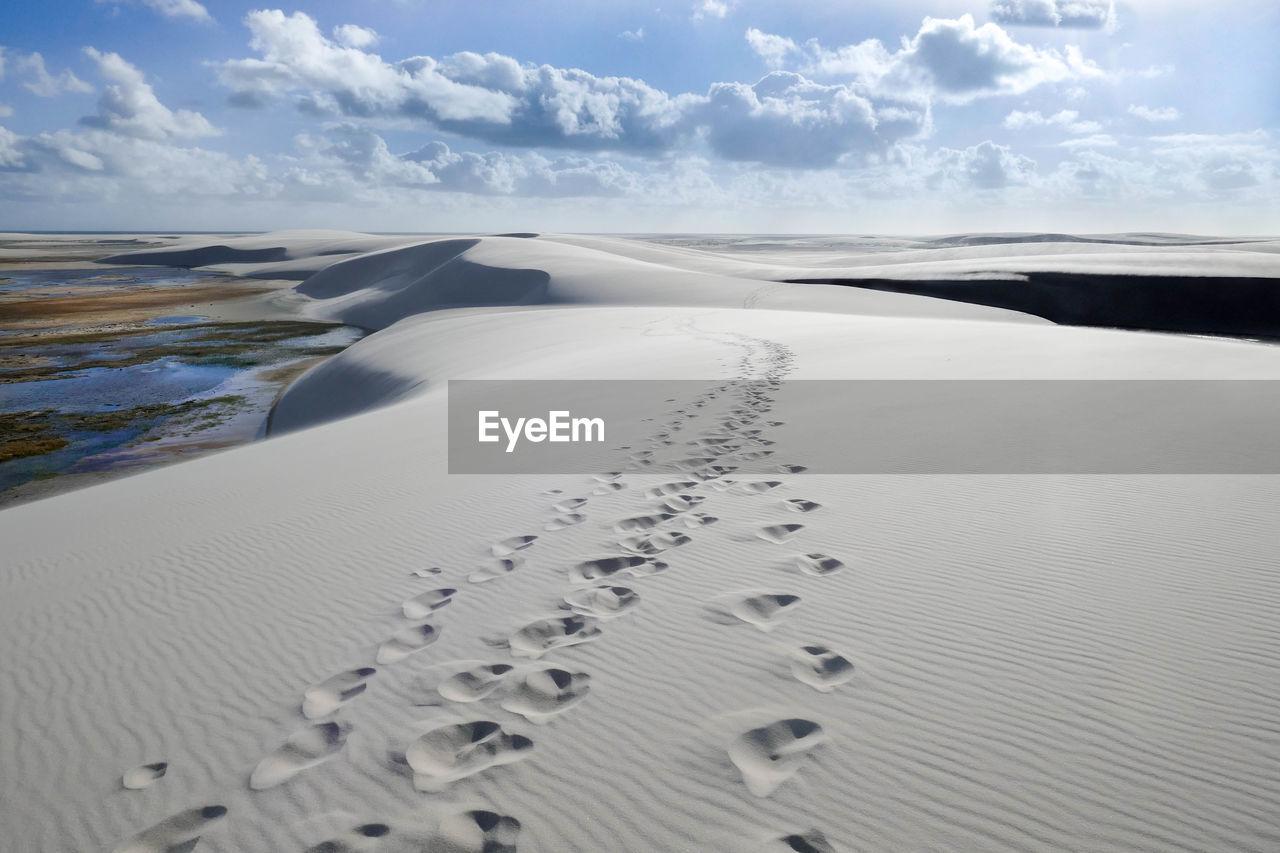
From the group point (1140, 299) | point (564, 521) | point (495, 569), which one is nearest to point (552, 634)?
point (495, 569)

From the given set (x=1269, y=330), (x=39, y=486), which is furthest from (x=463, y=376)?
(x=1269, y=330)

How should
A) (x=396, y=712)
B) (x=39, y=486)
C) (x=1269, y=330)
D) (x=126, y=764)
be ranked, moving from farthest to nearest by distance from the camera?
1. (x=1269, y=330)
2. (x=39, y=486)
3. (x=396, y=712)
4. (x=126, y=764)

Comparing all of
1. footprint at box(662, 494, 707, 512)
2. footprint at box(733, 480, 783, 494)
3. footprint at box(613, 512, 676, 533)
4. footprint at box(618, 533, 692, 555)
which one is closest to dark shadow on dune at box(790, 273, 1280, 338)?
footprint at box(733, 480, 783, 494)

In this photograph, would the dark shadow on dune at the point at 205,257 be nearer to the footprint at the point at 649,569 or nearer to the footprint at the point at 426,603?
the footprint at the point at 426,603

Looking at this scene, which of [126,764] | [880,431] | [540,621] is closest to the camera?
[126,764]

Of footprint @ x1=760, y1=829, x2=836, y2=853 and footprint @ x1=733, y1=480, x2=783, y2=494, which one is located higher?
footprint @ x1=733, y1=480, x2=783, y2=494

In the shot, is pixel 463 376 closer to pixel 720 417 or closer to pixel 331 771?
pixel 720 417

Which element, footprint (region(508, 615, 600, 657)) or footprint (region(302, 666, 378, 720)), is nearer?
footprint (region(302, 666, 378, 720))

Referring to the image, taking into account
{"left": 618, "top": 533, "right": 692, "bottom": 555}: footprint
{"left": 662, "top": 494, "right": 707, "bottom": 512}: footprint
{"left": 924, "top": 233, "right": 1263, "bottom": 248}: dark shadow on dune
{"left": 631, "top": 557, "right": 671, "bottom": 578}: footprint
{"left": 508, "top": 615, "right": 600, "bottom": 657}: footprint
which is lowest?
{"left": 508, "top": 615, "right": 600, "bottom": 657}: footprint

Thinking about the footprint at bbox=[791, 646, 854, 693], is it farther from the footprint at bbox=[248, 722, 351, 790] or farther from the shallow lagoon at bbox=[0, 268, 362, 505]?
the shallow lagoon at bbox=[0, 268, 362, 505]
